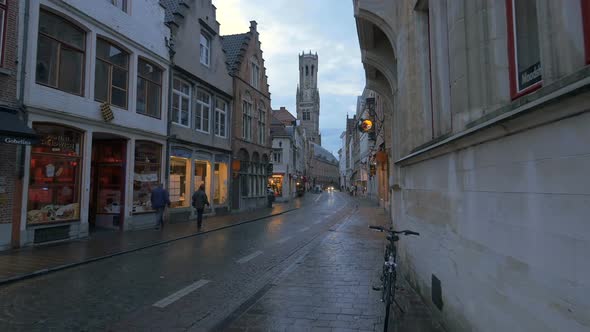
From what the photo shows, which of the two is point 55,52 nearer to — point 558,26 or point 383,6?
point 383,6

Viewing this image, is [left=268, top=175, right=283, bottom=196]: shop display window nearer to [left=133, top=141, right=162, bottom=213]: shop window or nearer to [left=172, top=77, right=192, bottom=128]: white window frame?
[left=172, top=77, right=192, bottom=128]: white window frame

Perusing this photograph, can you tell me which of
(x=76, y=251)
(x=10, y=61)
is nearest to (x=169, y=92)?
(x=10, y=61)

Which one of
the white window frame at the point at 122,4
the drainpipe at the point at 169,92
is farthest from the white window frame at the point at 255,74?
the white window frame at the point at 122,4

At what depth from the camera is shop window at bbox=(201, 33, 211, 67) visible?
2180 cm

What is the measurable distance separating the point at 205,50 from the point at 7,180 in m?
14.1

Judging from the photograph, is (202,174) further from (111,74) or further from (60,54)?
(60,54)

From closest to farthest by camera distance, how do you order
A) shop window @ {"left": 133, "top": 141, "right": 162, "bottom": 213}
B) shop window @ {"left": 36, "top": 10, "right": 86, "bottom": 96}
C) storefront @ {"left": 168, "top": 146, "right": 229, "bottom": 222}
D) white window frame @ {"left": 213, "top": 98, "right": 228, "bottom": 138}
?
shop window @ {"left": 36, "top": 10, "right": 86, "bottom": 96}, shop window @ {"left": 133, "top": 141, "right": 162, "bottom": 213}, storefront @ {"left": 168, "top": 146, "right": 229, "bottom": 222}, white window frame @ {"left": 213, "top": 98, "right": 228, "bottom": 138}

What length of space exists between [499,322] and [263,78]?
2991cm

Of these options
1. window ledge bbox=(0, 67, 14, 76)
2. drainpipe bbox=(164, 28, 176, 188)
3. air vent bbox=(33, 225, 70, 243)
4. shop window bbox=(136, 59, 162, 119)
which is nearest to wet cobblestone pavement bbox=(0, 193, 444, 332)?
air vent bbox=(33, 225, 70, 243)

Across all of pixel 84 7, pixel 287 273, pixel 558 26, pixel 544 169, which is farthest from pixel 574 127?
pixel 84 7

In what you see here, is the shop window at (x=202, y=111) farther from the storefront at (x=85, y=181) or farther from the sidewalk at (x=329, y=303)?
the sidewalk at (x=329, y=303)

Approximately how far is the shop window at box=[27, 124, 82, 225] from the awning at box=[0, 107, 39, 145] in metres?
1.18

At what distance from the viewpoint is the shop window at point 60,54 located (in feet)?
37.8

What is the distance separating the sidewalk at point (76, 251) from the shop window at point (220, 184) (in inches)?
338
